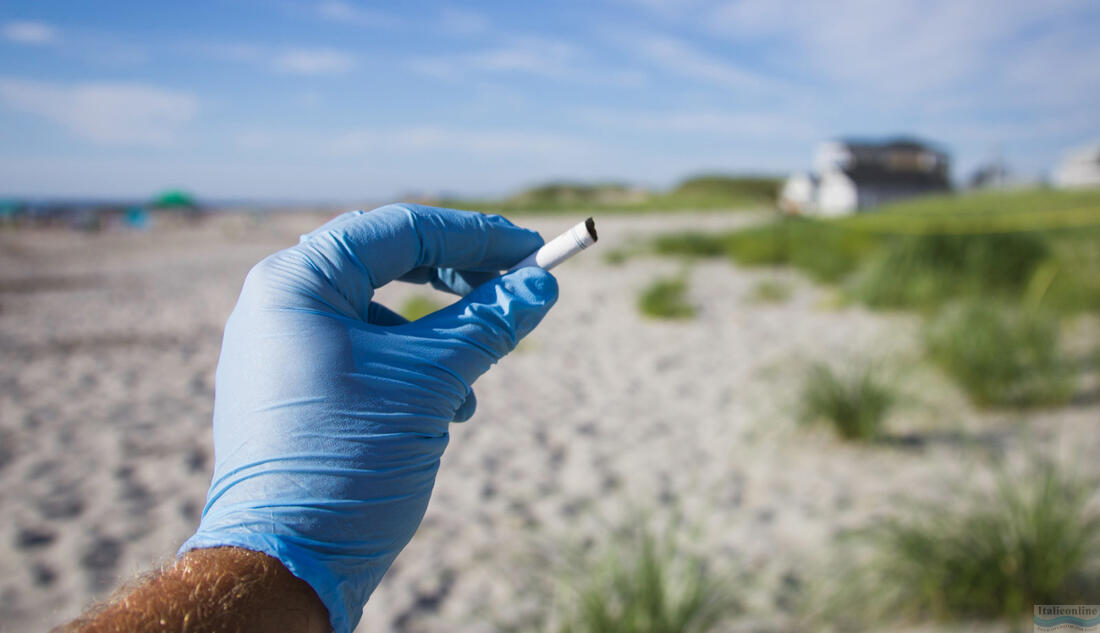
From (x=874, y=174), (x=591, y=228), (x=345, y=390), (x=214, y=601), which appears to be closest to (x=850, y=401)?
(x=591, y=228)

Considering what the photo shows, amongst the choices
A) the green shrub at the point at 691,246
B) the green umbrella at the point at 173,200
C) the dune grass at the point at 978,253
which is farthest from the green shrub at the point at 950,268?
the green umbrella at the point at 173,200

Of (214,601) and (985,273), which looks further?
(985,273)

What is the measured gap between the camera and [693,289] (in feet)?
26.0

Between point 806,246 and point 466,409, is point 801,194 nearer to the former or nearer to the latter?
point 806,246

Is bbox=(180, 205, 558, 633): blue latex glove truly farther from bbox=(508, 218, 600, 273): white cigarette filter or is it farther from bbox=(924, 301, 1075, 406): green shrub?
bbox=(924, 301, 1075, 406): green shrub

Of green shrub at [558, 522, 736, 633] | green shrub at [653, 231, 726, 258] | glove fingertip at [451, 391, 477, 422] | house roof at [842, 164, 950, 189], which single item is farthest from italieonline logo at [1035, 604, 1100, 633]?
house roof at [842, 164, 950, 189]

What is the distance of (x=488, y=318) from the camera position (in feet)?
3.85

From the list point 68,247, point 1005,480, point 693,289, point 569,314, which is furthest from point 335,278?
point 68,247

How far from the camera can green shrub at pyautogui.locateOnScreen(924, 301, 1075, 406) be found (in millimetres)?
3428

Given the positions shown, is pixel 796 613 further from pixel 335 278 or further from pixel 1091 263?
pixel 1091 263

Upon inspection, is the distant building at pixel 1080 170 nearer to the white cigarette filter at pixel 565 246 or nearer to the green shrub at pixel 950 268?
the green shrub at pixel 950 268

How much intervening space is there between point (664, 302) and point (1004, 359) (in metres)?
3.18

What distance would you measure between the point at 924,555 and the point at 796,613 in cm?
42

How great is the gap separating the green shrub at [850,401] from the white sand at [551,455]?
0.35 ft
